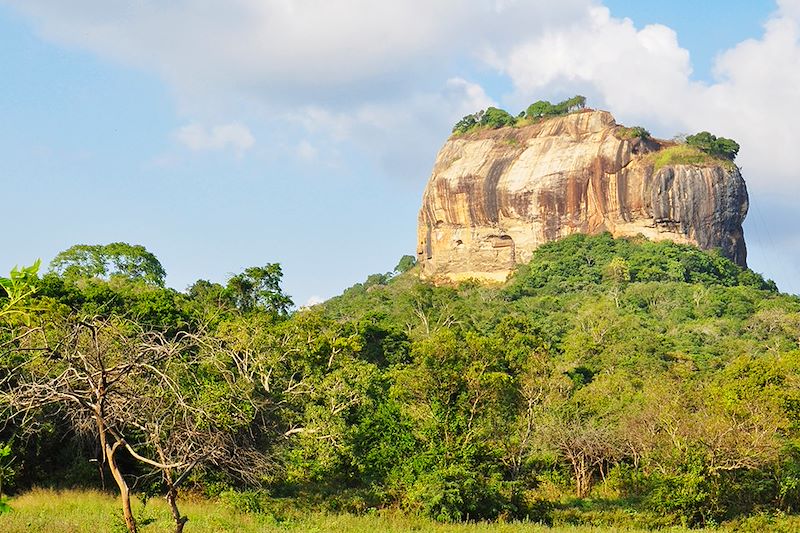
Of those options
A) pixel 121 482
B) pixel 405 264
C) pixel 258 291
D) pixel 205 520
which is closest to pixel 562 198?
pixel 405 264

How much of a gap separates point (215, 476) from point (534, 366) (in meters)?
10.7

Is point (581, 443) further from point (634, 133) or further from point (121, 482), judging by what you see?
point (634, 133)

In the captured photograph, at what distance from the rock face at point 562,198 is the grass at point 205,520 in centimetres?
6435

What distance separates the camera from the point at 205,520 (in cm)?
1575

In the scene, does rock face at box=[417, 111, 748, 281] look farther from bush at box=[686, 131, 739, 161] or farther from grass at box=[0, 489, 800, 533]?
grass at box=[0, 489, 800, 533]

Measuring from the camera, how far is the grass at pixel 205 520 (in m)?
14.1

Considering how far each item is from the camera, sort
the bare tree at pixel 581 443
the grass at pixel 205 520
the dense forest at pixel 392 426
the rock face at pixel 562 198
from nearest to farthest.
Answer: the dense forest at pixel 392 426 → the grass at pixel 205 520 → the bare tree at pixel 581 443 → the rock face at pixel 562 198

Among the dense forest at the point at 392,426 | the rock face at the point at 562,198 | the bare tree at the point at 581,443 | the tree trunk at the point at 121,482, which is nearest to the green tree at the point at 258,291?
the dense forest at the point at 392,426

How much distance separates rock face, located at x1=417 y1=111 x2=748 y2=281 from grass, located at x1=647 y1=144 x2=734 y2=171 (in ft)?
1.49

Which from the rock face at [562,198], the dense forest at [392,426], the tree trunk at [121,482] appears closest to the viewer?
the tree trunk at [121,482]

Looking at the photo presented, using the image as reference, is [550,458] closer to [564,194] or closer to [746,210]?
[564,194]

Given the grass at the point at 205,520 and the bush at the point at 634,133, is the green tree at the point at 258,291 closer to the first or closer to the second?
the grass at the point at 205,520

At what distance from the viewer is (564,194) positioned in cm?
8331

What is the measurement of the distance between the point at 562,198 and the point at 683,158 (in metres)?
11.8
